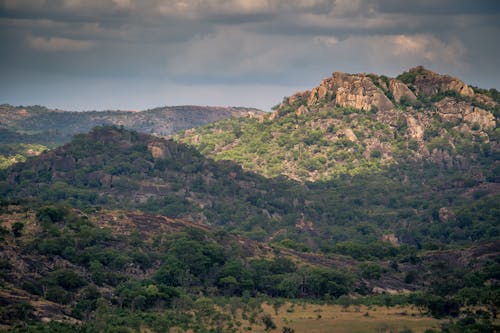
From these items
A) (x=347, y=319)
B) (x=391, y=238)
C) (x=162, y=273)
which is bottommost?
(x=347, y=319)

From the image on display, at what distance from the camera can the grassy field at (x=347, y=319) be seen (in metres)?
96.8

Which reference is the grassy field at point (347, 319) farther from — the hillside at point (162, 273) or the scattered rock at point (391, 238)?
the scattered rock at point (391, 238)

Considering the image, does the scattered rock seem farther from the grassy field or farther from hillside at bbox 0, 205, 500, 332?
the grassy field

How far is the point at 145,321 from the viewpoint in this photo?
314 feet

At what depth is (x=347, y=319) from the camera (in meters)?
103

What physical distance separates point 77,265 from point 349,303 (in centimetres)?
3164

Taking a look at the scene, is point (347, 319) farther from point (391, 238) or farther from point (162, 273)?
point (391, 238)

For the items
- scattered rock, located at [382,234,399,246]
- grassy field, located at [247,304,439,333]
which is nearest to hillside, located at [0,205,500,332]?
grassy field, located at [247,304,439,333]

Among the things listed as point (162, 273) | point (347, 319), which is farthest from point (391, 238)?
point (347, 319)

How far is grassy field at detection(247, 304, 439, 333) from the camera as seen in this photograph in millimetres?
96750

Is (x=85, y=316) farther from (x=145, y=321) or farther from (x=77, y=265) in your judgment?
(x=77, y=265)

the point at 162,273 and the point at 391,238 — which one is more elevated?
the point at 391,238

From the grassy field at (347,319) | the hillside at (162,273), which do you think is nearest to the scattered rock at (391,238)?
the hillside at (162,273)

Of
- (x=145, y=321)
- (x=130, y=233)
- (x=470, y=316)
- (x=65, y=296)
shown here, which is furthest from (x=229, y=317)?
(x=130, y=233)
